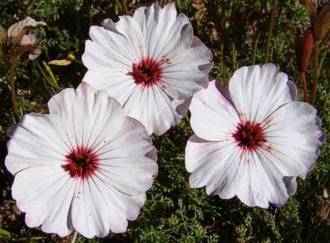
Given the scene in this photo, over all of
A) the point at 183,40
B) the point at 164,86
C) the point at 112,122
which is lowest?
the point at 112,122

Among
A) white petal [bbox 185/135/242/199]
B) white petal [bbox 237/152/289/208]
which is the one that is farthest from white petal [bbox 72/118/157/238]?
white petal [bbox 237/152/289/208]

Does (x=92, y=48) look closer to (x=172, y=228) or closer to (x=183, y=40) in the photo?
(x=183, y=40)

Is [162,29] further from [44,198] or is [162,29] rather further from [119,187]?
[44,198]

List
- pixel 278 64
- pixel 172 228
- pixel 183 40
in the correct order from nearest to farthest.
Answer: pixel 183 40 → pixel 172 228 → pixel 278 64

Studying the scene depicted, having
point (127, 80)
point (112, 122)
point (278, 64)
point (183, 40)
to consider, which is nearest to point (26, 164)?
point (112, 122)

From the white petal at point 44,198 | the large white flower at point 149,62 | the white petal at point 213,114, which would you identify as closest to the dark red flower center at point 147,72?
the large white flower at point 149,62

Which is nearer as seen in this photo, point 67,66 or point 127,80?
point 127,80

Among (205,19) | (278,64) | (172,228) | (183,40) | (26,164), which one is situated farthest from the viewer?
(205,19)

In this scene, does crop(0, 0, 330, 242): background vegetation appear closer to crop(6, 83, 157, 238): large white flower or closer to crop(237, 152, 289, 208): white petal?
crop(237, 152, 289, 208): white petal
